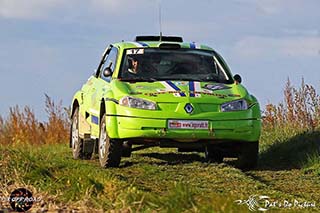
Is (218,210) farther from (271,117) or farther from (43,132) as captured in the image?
(43,132)

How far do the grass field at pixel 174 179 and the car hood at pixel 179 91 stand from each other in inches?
33.1

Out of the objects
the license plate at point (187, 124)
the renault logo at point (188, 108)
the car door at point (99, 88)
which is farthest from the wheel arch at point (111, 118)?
the renault logo at point (188, 108)

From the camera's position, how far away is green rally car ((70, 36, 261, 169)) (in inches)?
464

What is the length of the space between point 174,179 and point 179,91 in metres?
1.85

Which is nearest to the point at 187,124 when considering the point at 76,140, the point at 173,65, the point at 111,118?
the point at 111,118

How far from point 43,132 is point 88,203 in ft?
46.6

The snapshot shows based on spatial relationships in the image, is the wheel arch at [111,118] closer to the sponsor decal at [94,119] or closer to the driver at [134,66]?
the driver at [134,66]

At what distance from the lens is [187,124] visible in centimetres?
1177

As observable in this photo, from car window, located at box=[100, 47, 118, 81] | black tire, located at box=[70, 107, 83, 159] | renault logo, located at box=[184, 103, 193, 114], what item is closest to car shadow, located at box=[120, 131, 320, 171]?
black tire, located at box=[70, 107, 83, 159]

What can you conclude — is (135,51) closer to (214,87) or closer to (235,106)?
(214,87)

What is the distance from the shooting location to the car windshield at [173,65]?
1273 cm

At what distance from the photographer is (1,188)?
29.6ft

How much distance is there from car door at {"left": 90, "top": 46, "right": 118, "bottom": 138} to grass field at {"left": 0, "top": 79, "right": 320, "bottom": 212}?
60 centimetres

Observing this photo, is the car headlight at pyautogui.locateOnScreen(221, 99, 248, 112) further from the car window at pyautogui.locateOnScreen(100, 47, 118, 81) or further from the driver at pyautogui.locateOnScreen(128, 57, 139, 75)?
the car window at pyautogui.locateOnScreen(100, 47, 118, 81)
